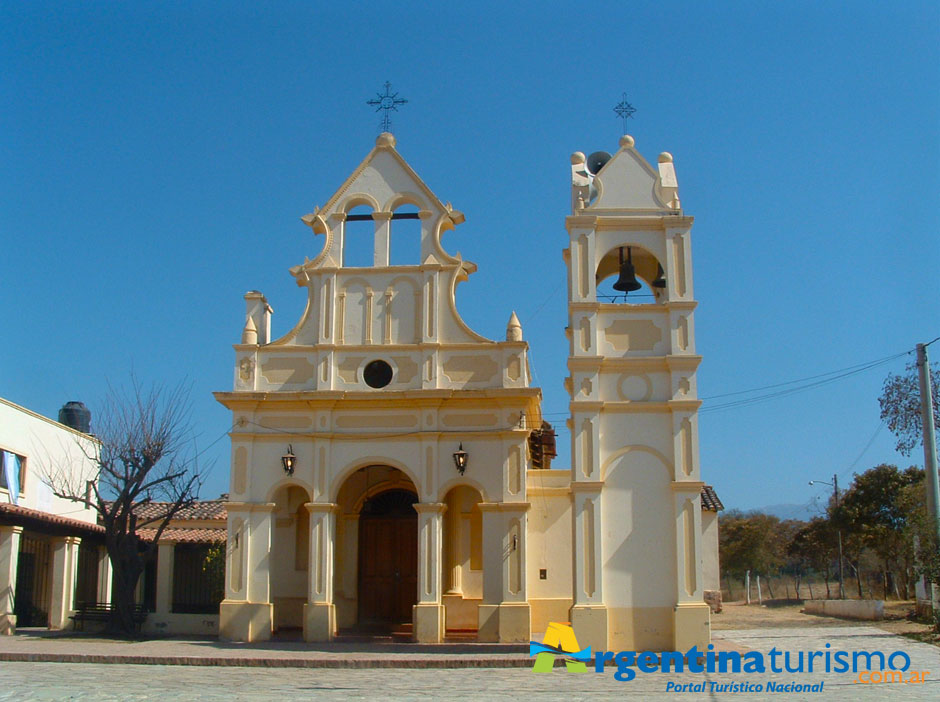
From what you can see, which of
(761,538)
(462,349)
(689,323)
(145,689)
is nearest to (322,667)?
(145,689)

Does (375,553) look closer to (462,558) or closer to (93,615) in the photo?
(462,558)

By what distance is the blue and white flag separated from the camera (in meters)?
31.1

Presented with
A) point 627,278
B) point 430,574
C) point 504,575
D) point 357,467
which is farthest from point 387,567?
point 627,278

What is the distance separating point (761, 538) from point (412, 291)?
41921 millimetres

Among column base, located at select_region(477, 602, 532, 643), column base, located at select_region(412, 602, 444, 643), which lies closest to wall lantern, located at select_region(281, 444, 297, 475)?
column base, located at select_region(412, 602, 444, 643)

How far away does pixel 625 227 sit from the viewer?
23266 millimetres

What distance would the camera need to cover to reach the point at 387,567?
2603cm

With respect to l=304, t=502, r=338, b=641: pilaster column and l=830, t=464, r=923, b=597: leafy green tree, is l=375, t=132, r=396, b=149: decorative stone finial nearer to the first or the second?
l=304, t=502, r=338, b=641: pilaster column

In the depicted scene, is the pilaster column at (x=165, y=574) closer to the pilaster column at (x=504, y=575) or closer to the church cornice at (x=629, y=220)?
the pilaster column at (x=504, y=575)

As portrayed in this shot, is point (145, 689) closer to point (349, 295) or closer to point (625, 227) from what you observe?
point (349, 295)

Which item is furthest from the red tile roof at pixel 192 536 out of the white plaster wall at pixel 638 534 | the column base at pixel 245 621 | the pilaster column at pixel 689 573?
the pilaster column at pixel 689 573

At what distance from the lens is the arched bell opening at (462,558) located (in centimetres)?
2502

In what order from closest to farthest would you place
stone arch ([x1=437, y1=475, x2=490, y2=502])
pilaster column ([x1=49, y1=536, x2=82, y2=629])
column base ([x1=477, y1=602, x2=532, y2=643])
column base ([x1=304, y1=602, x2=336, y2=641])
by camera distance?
column base ([x1=477, y1=602, x2=532, y2=643]) < column base ([x1=304, y1=602, x2=336, y2=641]) < stone arch ([x1=437, y1=475, x2=490, y2=502]) < pilaster column ([x1=49, y1=536, x2=82, y2=629])

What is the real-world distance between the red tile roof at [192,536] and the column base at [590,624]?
12722mm
